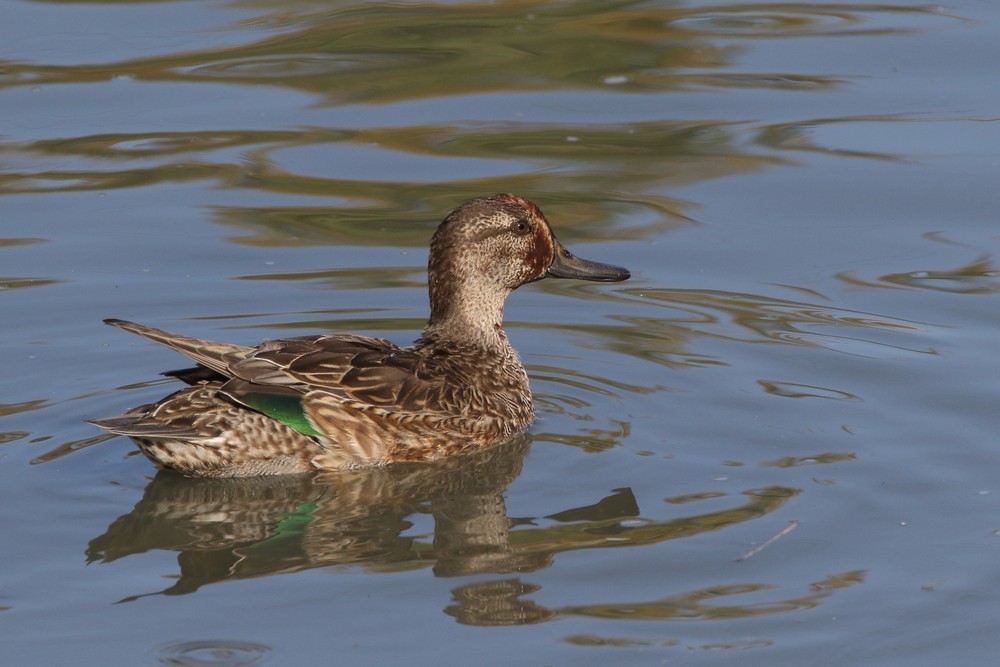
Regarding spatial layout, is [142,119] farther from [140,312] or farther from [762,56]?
[762,56]

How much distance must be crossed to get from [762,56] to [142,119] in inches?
211

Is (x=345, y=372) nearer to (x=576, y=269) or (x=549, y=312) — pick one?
(x=576, y=269)

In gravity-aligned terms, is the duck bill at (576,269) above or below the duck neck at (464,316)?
above

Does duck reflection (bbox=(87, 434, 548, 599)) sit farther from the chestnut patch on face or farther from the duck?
the chestnut patch on face

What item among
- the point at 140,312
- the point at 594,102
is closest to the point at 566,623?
the point at 140,312

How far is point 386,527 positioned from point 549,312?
3.41m

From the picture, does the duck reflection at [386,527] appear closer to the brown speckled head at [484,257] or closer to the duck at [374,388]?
the duck at [374,388]

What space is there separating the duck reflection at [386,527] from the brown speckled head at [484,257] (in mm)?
1193

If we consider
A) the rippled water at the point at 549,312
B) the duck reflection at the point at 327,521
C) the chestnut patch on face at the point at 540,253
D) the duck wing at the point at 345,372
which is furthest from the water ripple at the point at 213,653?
the chestnut patch on face at the point at 540,253

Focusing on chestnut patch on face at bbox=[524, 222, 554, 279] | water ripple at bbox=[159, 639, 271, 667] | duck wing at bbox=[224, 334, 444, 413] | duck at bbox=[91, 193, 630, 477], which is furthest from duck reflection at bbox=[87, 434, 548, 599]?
chestnut patch on face at bbox=[524, 222, 554, 279]

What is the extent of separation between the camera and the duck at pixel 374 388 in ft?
25.9

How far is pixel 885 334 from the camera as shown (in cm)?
969

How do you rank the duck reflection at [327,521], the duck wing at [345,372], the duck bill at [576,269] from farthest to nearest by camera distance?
the duck bill at [576,269], the duck wing at [345,372], the duck reflection at [327,521]

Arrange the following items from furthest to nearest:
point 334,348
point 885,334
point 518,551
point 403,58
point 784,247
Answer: point 403,58, point 784,247, point 885,334, point 334,348, point 518,551
